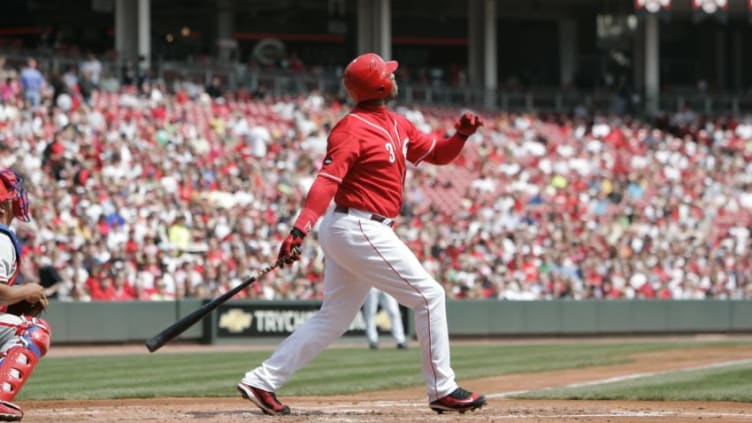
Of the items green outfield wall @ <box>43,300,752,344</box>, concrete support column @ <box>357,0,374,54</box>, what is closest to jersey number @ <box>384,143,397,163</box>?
green outfield wall @ <box>43,300,752,344</box>

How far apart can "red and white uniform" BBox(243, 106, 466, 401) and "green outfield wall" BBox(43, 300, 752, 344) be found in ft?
36.7

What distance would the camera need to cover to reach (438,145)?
8.59m

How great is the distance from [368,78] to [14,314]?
243 centimetres

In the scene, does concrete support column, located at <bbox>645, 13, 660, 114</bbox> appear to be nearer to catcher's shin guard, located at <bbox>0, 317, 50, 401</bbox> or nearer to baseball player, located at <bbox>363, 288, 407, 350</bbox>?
baseball player, located at <bbox>363, 288, 407, 350</bbox>

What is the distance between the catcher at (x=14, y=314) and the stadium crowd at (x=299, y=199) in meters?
8.62

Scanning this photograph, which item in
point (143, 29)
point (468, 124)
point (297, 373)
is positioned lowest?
point (297, 373)

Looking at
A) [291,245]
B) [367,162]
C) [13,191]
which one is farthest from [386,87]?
[13,191]

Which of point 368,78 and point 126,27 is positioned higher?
point 126,27

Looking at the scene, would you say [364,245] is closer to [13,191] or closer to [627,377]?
[13,191]

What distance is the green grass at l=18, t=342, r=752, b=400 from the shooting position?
461 inches

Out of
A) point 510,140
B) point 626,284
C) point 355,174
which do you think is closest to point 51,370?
point 355,174

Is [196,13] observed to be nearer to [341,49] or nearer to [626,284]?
[341,49]

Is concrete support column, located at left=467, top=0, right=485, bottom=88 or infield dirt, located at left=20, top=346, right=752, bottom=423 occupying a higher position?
concrete support column, located at left=467, top=0, right=485, bottom=88

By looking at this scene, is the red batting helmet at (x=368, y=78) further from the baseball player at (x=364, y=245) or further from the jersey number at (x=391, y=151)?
the jersey number at (x=391, y=151)
